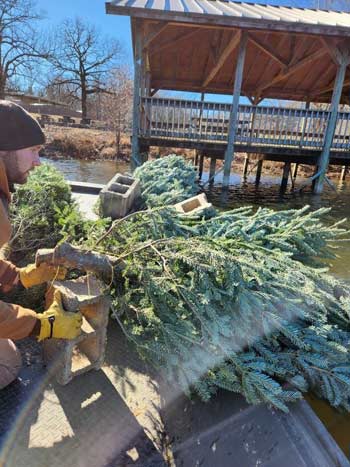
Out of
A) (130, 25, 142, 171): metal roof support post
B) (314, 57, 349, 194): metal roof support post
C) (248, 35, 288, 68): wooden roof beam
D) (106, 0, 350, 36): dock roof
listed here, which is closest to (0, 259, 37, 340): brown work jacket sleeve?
(106, 0, 350, 36): dock roof

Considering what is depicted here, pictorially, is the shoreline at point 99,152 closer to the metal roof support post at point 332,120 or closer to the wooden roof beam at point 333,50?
the metal roof support post at point 332,120

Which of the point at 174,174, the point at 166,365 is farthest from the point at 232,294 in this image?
the point at 174,174

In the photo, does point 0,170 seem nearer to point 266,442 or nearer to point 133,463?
point 133,463

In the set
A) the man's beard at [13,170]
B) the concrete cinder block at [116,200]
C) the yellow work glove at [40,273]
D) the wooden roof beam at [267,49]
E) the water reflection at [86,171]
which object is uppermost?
the wooden roof beam at [267,49]

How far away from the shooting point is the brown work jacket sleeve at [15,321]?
5.93 ft

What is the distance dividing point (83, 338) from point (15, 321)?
0.48 metres

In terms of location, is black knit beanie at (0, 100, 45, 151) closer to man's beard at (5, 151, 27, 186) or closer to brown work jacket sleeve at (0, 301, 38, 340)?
man's beard at (5, 151, 27, 186)

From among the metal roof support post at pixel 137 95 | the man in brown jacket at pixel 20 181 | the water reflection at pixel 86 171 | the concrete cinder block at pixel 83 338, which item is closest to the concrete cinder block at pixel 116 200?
the concrete cinder block at pixel 83 338

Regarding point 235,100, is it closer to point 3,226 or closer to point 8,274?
point 8,274

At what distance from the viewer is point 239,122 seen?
32.9 ft

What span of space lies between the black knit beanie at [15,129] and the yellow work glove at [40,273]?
2.81 ft

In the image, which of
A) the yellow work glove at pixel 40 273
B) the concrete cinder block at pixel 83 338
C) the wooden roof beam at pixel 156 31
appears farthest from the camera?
the wooden roof beam at pixel 156 31

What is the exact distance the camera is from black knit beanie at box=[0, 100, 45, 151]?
6.24 feet

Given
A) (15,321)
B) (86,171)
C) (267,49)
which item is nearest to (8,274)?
(15,321)
